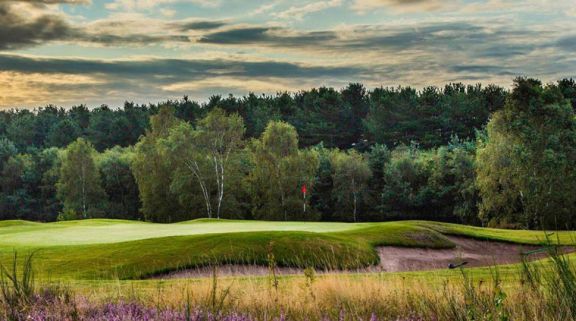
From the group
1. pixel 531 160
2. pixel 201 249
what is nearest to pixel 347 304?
pixel 201 249

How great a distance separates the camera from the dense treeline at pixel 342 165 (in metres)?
68.1

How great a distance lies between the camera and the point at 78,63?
221ft

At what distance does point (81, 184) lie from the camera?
100 meters

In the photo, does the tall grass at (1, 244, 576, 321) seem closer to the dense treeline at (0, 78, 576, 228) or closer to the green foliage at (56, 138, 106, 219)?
the dense treeline at (0, 78, 576, 228)

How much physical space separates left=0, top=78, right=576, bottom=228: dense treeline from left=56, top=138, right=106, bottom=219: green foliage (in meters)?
0.17

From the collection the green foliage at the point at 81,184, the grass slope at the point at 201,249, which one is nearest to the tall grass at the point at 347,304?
the grass slope at the point at 201,249

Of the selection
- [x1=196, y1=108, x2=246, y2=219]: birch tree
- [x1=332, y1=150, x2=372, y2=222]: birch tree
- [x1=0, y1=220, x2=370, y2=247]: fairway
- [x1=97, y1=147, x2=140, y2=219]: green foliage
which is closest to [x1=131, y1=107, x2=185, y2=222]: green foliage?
[x1=196, y1=108, x2=246, y2=219]: birch tree

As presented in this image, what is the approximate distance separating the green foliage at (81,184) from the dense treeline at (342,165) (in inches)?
6.7

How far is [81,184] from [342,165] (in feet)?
136

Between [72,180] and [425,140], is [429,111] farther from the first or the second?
[72,180]

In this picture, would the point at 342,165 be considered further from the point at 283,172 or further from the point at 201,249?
the point at 201,249

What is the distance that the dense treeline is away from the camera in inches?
2682

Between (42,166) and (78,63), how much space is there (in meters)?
55.3

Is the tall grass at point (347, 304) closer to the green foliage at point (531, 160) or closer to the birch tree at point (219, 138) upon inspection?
the green foliage at point (531, 160)
